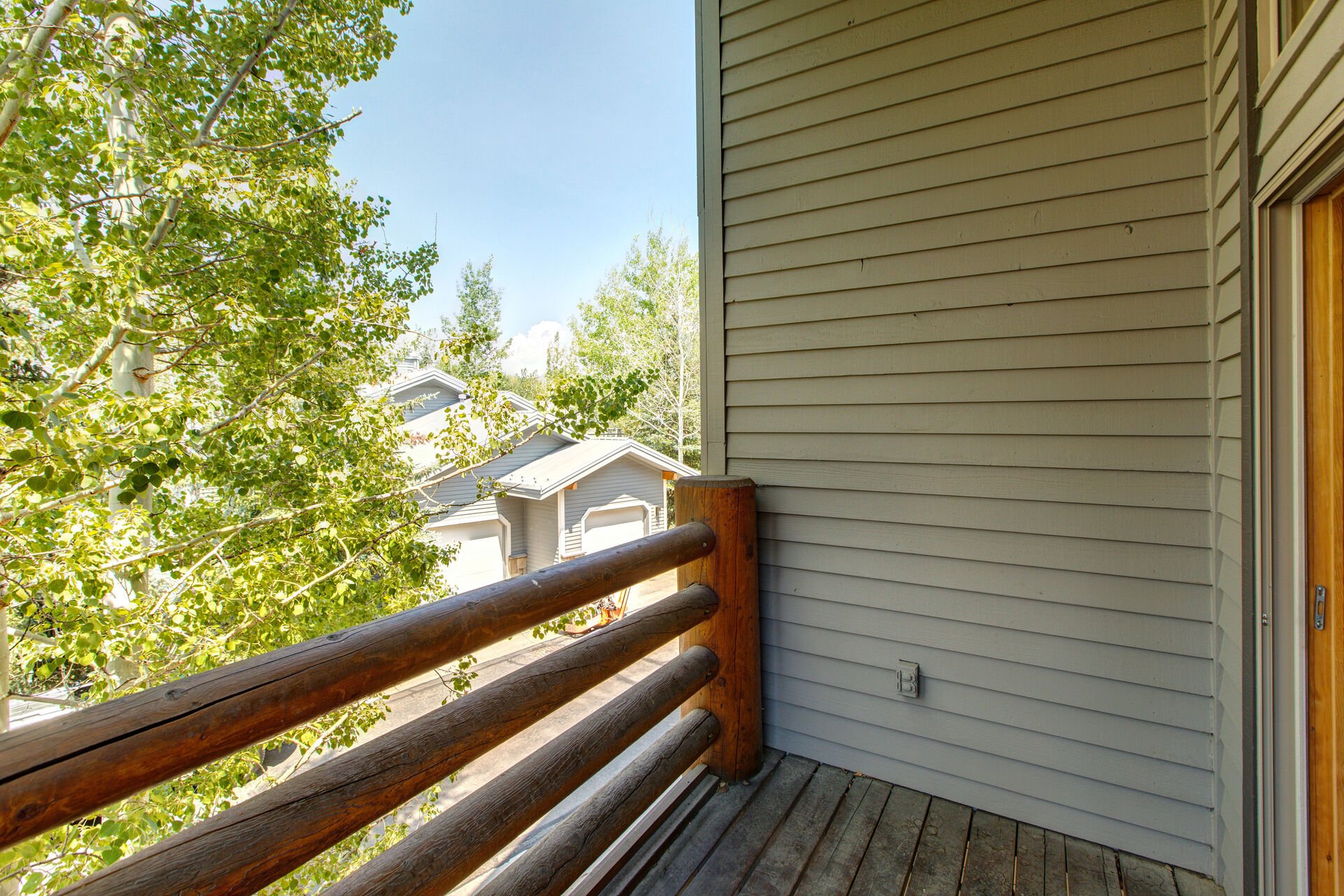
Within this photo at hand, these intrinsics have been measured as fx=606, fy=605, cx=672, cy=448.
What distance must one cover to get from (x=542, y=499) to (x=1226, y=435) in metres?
7.65

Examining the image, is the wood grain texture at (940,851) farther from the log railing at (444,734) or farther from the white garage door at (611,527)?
the white garage door at (611,527)

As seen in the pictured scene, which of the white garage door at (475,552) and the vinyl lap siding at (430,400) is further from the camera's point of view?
the vinyl lap siding at (430,400)

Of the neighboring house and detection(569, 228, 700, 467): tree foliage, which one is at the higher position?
detection(569, 228, 700, 467): tree foliage

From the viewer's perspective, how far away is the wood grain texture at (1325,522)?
105 centimetres

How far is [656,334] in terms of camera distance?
1262cm

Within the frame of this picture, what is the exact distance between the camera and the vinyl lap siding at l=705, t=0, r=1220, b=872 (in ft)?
5.16

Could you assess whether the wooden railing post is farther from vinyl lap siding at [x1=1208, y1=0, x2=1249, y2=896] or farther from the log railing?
vinyl lap siding at [x1=1208, y1=0, x2=1249, y2=896]

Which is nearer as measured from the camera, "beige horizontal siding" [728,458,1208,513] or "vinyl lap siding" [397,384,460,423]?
"beige horizontal siding" [728,458,1208,513]

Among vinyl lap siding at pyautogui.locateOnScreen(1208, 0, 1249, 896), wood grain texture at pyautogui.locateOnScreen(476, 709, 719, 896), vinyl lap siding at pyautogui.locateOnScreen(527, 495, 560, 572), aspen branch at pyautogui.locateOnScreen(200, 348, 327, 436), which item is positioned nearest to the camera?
wood grain texture at pyautogui.locateOnScreen(476, 709, 719, 896)

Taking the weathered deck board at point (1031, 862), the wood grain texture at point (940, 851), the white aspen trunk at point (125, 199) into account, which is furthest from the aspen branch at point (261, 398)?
the weathered deck board at point (1031, 862)

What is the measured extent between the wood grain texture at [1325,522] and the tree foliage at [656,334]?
11.3 meters

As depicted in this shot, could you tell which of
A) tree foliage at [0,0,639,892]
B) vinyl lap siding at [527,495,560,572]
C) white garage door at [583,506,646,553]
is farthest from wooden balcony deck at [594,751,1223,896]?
white garage door at [583,506,646,553]

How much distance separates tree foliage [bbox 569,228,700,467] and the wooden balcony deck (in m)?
10.8

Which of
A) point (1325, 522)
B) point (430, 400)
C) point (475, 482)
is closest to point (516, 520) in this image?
point (475, 482)
